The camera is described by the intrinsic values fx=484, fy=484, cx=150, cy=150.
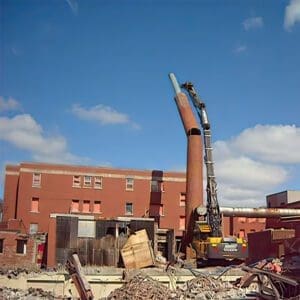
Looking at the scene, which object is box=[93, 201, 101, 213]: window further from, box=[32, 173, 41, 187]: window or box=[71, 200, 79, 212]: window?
box=[32, 173, 41, 187]: window

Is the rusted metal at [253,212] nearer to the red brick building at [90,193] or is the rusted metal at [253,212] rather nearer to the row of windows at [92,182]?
the red brick building at [90,193]

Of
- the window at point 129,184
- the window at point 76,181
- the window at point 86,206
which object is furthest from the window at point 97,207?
the window at point 129,184

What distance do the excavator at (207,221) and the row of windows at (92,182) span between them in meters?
13.1

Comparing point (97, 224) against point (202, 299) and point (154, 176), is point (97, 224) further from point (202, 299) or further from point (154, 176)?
point (202, 299)

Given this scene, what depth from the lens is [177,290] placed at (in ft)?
62.5

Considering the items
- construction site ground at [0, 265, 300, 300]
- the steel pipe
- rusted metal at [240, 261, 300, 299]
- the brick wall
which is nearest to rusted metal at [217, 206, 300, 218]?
the steel pipe

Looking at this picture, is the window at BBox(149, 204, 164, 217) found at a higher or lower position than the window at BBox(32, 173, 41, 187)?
lower

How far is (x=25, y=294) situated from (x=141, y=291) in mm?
6420

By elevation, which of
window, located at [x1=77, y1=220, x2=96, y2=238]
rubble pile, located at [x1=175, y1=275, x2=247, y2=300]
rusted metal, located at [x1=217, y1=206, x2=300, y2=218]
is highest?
rusted metal, located at [x1=217, y1=206, x2=300, y2=218]

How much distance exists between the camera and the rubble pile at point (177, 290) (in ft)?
54.7

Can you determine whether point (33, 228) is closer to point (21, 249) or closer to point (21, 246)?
point (21, 246)

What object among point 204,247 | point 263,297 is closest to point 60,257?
Result: point 204,247

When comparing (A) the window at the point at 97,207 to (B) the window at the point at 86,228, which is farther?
(A) the window at the point at 97,207

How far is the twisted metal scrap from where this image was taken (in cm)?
1652
